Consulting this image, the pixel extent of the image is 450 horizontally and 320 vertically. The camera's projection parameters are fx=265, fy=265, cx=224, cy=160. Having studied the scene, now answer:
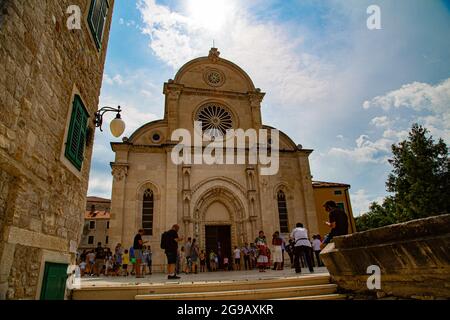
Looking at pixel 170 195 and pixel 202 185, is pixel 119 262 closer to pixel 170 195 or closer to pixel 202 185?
pixel 170 195

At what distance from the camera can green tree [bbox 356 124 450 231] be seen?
21000 millimetres

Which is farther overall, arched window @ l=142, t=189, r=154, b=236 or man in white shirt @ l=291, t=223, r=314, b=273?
arched window @ l=142, t=189, r=154, b=236

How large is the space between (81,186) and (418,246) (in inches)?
264

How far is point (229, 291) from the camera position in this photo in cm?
534

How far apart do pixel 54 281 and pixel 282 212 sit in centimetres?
1530

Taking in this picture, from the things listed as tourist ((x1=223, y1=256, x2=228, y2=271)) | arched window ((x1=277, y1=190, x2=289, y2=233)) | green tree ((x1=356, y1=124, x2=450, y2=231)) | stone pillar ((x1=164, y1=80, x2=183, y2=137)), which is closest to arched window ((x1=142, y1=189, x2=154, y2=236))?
stone pillar ((x1=164, y1=80, x2=183, y2=137))

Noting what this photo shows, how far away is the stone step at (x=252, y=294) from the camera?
507 centimetres

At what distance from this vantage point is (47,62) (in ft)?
14.4

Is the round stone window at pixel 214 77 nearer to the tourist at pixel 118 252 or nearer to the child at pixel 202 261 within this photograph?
the child at pixel 202 261

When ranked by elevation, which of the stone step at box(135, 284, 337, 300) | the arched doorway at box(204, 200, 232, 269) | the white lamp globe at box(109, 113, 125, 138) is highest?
the white lamp globe at box(109, 113, 125, 138)

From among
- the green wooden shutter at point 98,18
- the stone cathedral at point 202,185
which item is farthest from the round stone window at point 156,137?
the green wooden shutter at point 98,18

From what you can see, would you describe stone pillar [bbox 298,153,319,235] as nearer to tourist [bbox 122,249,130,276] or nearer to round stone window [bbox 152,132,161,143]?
round stone window [bbox 152,132,161,143]

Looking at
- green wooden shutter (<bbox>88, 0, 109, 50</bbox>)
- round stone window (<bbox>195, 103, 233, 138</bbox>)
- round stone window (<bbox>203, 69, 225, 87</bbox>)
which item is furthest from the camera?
round stone window (<bbox>203, 69, 225, 87</bbox>)

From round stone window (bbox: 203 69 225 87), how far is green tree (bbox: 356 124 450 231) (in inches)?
695
